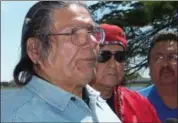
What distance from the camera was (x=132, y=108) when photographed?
2426mm

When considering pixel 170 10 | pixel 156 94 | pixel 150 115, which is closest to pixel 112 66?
pixel 150 115

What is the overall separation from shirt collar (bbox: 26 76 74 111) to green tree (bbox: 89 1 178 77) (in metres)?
5.34

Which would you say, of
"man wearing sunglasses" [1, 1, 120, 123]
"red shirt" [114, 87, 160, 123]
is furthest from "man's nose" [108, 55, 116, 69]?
Answer: "man wearing sunglasses" [1, 1, 120, 123]

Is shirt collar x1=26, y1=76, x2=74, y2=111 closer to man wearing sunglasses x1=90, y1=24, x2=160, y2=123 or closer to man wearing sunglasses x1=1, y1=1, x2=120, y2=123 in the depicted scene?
man wearing sunglasses x1=1, y1=1, x2=120, y2=123

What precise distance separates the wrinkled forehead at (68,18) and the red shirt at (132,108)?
758mm

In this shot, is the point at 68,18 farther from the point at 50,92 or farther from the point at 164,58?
the point at 164,58

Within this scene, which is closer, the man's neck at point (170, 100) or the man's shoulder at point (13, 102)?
the man's shoulder at point (13, 102)

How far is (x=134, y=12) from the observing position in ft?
24.5

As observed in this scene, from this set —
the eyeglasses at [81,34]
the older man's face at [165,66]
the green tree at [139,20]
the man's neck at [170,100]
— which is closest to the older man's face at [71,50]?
the eyeglasses at [81,34]

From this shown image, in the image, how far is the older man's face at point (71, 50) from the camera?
174 cm

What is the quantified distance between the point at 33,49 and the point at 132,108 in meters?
0.83

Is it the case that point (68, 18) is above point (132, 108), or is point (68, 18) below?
above

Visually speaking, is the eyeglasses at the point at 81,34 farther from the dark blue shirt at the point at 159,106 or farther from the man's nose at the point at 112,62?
the dark blue shirt at the point at 159,106

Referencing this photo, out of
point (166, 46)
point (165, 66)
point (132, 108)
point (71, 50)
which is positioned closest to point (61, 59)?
point (71, 50)
